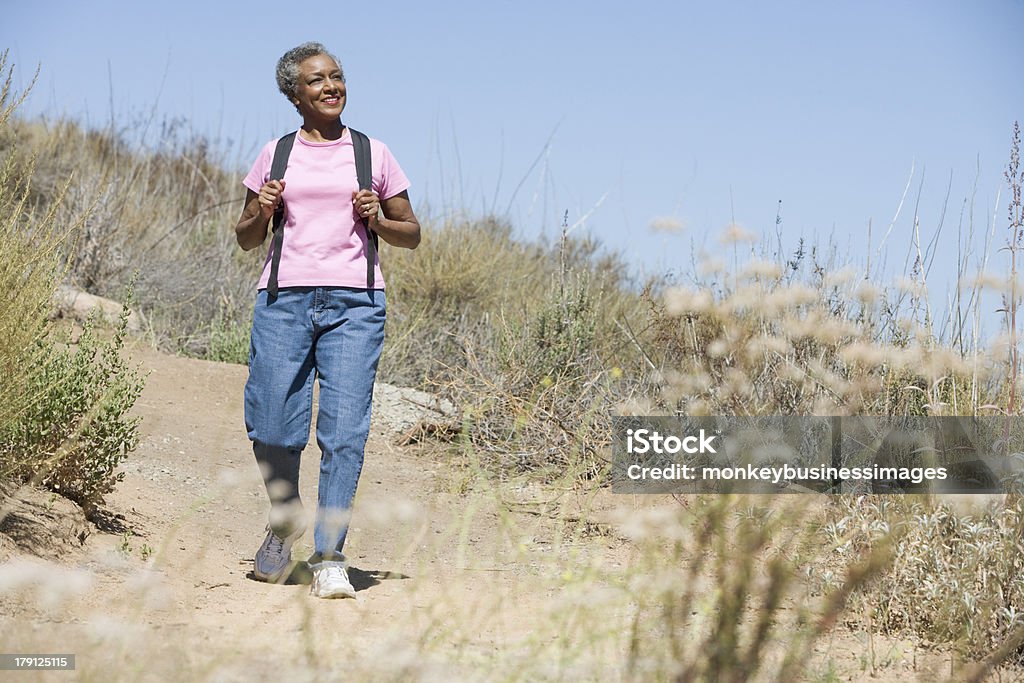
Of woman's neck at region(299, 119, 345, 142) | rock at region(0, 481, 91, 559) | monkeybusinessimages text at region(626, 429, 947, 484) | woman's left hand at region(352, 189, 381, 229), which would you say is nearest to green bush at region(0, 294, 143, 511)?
rock at region(0, 481, 91, 559)

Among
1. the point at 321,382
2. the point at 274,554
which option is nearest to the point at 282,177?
the point at 321,382

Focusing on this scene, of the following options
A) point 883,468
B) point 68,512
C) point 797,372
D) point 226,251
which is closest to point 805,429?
point 797,372

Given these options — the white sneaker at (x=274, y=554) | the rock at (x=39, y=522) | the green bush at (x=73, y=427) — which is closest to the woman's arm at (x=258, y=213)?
the green bush at (x=73, y=427)

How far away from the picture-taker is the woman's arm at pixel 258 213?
3.55 metres

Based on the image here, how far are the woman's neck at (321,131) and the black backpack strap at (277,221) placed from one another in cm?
6

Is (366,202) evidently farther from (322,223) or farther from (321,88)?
(321,88)

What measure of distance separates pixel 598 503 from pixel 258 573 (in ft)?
6.33

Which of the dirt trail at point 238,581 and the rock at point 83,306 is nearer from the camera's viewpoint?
the dirt trail at point 238,581

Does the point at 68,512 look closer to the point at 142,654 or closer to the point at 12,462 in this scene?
the point at 12,462

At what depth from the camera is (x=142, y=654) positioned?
101 inches

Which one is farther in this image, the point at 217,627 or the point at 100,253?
the point at 100,253

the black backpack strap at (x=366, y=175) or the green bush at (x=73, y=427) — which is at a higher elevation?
the black backpack strap at (x=366, y=175)

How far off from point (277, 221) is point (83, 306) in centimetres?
486

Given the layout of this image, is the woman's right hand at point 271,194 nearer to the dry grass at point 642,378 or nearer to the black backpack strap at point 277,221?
the black backpack strap at point 277,221
